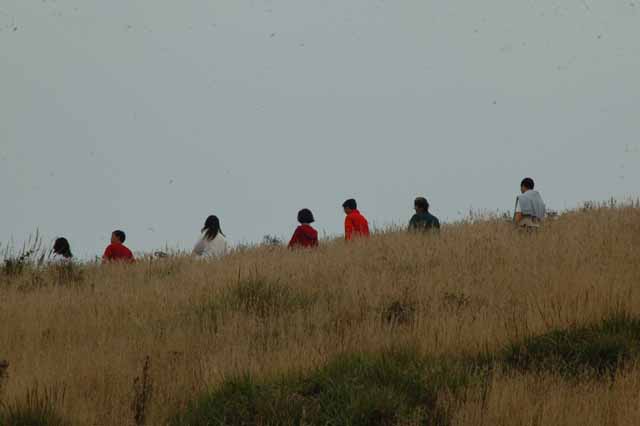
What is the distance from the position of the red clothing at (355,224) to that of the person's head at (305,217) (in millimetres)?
893

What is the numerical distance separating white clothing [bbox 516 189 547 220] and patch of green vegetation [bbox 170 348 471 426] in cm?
756

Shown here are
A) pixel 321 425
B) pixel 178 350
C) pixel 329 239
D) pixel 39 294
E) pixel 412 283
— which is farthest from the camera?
pixel 329 239

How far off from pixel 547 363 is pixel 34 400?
124 inches

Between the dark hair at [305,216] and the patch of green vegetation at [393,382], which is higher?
the dark hair at [305,216]

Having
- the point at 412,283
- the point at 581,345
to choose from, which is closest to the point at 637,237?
the point at 412,283

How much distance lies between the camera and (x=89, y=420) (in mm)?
4012

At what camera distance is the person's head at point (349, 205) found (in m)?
12.6

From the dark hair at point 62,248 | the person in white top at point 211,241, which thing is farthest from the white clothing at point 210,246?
the dark hair at point 62,248

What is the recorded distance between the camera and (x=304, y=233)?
11.8m

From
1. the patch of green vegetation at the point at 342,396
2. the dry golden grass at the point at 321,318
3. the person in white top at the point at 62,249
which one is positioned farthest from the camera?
the person in white top at the point at 62,249

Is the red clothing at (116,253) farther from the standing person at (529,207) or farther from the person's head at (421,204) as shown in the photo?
the standing person at (529,207)

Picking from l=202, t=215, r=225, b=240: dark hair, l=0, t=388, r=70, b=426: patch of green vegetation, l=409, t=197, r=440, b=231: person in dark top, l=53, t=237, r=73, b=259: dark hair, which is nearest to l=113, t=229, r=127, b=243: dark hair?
l=53, t=237, r=73, b=259: dark hair

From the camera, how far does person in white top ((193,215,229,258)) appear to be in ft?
40.2

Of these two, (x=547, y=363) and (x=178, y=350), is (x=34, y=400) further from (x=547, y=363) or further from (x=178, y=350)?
(x=547, y=363)
